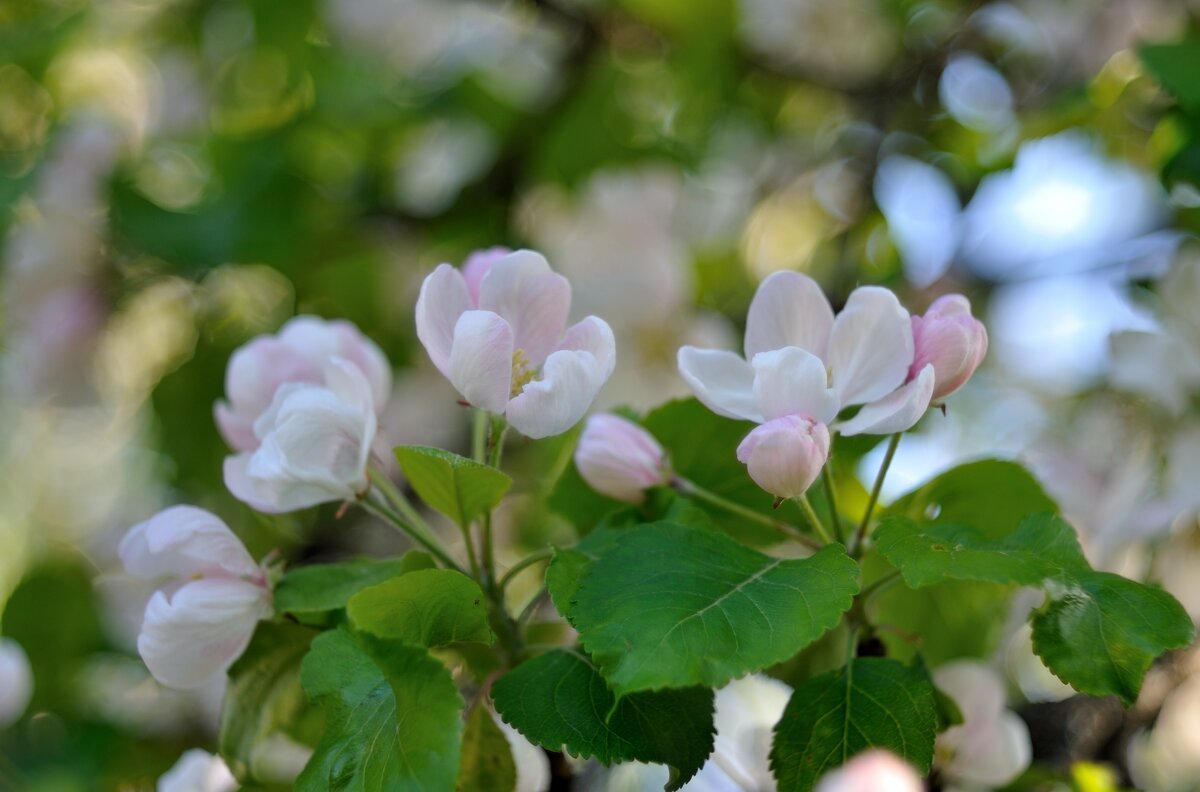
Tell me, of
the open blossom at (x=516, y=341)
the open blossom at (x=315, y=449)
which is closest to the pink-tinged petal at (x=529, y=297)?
the open blossom at (x=516, y=341)

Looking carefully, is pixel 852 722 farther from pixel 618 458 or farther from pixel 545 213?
pixel 545 213

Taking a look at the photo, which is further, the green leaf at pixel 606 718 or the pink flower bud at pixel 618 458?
the pink flower bud at pixel 618 458

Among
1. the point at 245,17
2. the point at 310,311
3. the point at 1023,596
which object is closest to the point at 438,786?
the point at 1023,596

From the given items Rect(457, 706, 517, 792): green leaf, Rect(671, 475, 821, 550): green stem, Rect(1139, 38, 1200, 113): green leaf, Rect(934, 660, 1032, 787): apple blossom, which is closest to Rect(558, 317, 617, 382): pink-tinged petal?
Rect(671, 475, 821, 550): green stem

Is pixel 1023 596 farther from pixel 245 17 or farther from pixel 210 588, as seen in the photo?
pixel 245 17

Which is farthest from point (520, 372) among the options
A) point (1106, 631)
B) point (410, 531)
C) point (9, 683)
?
point (9, 683)

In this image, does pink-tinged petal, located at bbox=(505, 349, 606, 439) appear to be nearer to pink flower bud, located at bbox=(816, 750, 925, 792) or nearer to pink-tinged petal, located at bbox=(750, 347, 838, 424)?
pink-tinged petal, located at bbox=(750, 347, 838, 424)

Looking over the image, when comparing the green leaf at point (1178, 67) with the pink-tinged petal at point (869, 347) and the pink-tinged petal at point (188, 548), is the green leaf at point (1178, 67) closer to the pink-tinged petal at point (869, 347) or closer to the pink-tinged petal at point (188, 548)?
the pink-tinged petal at point (869, 347)
